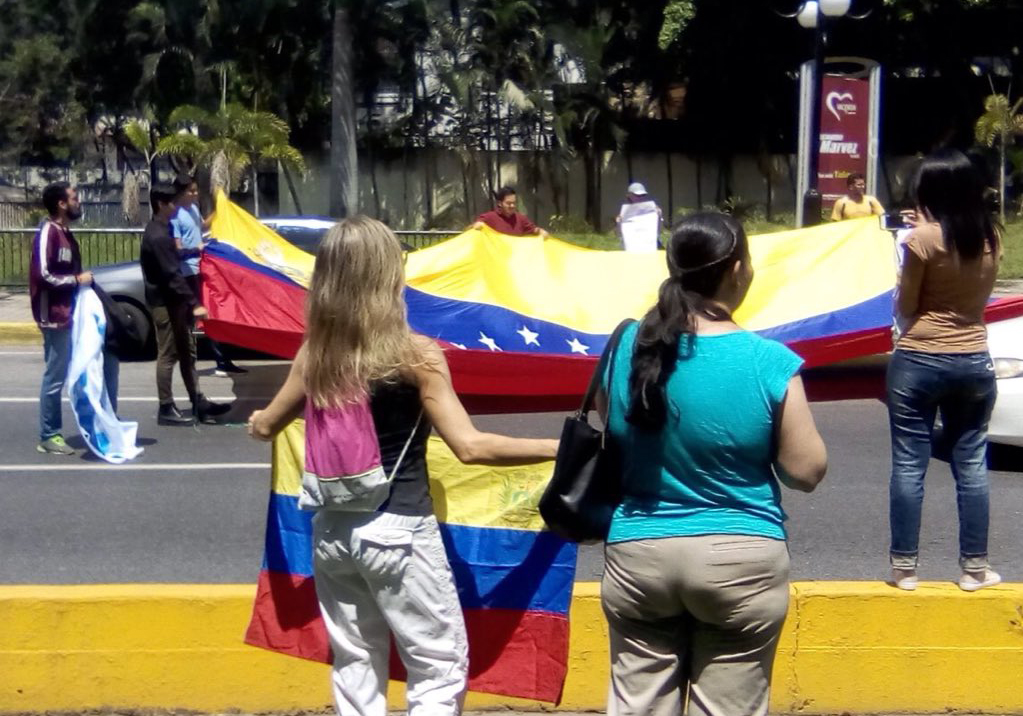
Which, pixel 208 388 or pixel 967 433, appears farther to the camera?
pixel 208 388

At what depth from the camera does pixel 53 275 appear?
882 cm

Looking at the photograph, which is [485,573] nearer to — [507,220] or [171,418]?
[171,418]

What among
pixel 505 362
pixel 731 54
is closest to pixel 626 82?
pixel 731 54

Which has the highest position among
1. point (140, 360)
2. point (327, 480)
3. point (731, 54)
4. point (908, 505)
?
point (731, 54)

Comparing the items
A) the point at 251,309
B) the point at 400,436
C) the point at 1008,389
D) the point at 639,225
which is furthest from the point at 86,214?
the point at 400,436

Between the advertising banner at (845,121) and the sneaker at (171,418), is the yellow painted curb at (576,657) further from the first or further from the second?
the advertising banner at (845,121)

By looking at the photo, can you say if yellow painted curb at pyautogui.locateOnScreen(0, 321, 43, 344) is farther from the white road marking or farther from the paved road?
the white road marking

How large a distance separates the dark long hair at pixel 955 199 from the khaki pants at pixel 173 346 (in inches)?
255

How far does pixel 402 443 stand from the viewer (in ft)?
11.7

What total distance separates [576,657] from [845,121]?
16256 millimetres

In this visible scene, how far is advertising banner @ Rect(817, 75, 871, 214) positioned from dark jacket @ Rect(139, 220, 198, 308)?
1193 cm

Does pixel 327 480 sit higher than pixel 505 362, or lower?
higher

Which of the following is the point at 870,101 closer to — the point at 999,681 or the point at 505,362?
the point at 505,362

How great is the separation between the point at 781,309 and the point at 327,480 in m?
7.82
